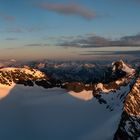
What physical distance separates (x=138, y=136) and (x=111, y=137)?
11.0 meters

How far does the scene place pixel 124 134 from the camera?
196 metres

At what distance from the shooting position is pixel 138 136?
196000 millimetres

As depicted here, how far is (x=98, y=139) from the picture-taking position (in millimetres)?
197000

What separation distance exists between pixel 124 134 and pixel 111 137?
596 cm

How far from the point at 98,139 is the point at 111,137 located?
560 centimetres

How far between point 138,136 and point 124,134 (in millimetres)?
5835

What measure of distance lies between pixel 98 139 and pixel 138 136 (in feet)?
53.4
